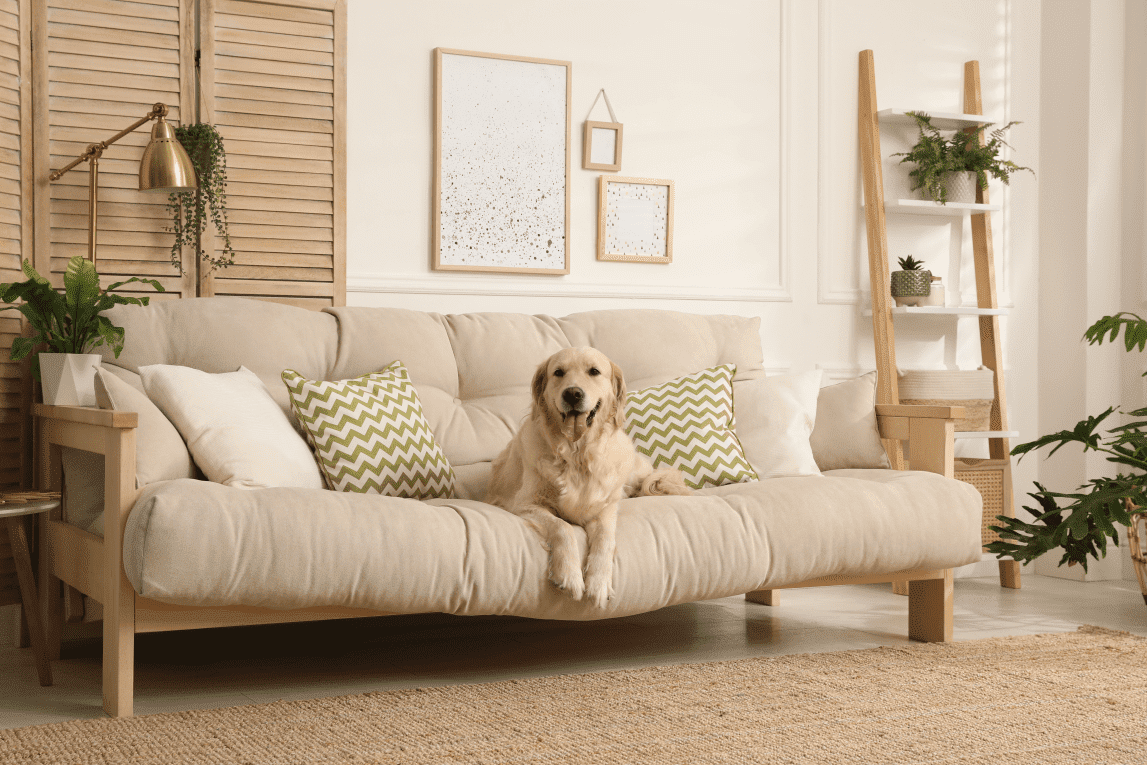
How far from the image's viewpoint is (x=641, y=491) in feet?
9.32

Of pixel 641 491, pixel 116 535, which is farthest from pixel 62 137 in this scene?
pixel 641 491

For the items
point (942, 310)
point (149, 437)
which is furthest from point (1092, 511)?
point (149, 437)

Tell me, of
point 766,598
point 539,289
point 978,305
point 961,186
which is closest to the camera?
point 766,598

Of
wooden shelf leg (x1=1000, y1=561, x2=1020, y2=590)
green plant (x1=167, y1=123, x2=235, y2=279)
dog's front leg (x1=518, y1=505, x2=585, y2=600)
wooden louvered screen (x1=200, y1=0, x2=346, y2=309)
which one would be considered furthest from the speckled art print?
wooden shelf leg (x1=1000, y1=561, x2=1020, y2=590)

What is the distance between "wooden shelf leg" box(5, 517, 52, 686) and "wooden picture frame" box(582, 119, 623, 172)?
7.22 feet

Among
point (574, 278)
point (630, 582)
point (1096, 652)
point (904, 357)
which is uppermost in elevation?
point (574, 278)

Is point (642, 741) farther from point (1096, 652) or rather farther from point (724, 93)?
point (724, 93)

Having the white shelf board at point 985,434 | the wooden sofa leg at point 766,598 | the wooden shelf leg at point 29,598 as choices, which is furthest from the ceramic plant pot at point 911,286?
the wooden shelf leg at point 29,598

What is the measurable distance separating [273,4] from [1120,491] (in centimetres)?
299

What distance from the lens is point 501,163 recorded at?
3.72 metres

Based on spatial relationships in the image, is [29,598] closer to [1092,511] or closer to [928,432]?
[928,432]

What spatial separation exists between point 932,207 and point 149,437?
2982 mm

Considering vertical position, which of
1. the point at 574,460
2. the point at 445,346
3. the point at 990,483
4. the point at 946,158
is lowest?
the point at 990,483

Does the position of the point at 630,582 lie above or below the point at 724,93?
below
